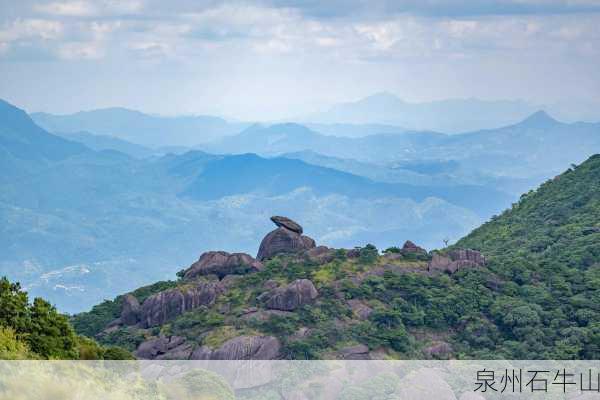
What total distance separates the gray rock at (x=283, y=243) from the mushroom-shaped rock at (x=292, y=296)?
8.29 metres

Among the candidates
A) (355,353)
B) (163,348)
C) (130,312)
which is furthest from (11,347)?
(130,312)

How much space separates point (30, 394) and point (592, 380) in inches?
1163

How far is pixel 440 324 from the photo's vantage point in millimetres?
49438

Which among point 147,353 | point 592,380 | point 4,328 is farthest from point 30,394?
point 592,380

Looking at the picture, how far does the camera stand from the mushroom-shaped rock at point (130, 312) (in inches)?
2060

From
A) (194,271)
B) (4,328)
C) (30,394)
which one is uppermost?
(194,271)

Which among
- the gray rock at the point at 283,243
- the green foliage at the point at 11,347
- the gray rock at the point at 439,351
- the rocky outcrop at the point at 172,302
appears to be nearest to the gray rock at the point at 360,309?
the gray rock at the point at 439,351

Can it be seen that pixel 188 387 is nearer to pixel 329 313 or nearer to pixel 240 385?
pixel 240 385

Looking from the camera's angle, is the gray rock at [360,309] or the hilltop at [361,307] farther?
the gray rock at [360,309]

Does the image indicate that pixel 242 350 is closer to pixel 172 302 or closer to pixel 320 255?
pixel 172 302

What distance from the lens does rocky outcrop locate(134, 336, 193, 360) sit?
45812 millimetres

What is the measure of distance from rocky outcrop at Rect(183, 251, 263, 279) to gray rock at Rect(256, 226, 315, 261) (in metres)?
3.02

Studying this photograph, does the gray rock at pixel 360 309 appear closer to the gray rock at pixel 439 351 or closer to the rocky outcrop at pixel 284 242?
the gray rock at pixel 439 351

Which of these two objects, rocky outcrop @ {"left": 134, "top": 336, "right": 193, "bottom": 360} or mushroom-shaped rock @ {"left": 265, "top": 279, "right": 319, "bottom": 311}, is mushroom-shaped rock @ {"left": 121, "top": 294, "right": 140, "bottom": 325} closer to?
rocky outcrop @ {"left": 134, "top": 336, "right": 193, "bottom": 360}
